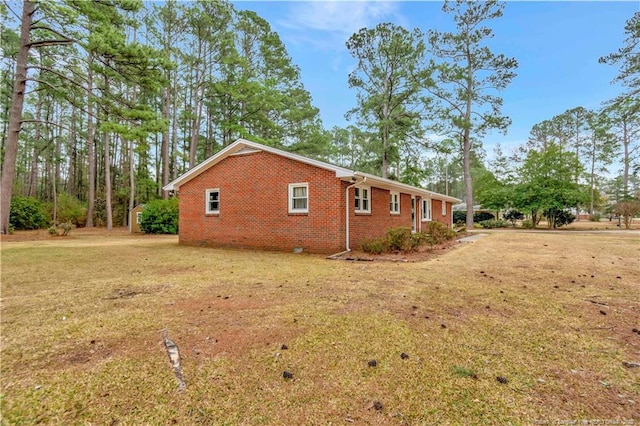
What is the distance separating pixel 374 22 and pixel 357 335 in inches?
895

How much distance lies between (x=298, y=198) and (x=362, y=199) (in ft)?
8.27

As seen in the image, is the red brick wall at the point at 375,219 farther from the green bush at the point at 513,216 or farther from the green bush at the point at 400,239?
the green bush at the point at 513,216

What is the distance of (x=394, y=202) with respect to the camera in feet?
46.0

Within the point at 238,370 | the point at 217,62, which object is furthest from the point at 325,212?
the point at 217,62

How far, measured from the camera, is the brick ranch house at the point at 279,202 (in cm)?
987

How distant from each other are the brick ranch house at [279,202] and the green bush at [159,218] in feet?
23.7

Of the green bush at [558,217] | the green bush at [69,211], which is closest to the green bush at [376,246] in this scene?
the green bush at [558,217]

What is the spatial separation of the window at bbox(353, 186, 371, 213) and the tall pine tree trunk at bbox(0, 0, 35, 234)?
14.7 metres

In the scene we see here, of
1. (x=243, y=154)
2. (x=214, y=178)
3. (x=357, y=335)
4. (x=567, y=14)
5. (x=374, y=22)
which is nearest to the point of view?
(x=357, y=335)

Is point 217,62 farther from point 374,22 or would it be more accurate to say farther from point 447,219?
point 447,219

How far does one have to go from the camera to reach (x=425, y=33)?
22141 mm

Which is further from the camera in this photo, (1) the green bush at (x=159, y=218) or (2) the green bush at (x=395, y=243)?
(1) the green bush at (x=159, y=218)

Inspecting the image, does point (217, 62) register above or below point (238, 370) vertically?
above

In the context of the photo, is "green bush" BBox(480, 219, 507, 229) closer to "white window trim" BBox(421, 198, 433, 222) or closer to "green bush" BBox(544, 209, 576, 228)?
"green bush" BBox(544, 209, 576, 228)
